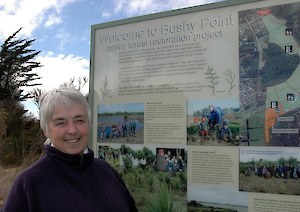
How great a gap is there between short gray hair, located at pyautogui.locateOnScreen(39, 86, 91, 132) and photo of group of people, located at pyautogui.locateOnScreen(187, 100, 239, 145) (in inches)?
80.4

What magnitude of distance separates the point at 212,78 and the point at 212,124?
1.56 feet

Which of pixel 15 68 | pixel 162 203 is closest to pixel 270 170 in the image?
pixel 162 203

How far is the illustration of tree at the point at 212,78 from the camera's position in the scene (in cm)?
420

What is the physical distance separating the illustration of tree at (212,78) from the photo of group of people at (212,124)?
195 mm

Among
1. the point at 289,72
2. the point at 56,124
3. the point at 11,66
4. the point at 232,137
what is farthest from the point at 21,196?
the point at 11,66

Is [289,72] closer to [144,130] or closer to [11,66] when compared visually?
[144,130]

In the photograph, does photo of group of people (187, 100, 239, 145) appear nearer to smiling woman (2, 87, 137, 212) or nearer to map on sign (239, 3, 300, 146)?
map on sign (239, 3, 300, 146)

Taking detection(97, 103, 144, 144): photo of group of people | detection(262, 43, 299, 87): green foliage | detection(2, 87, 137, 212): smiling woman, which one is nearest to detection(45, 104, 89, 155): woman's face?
detection(2, 87, 137, 212): smiling woman

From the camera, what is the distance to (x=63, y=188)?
224cm

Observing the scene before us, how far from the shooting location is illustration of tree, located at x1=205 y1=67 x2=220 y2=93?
420cm

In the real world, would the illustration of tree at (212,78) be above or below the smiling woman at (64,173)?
above

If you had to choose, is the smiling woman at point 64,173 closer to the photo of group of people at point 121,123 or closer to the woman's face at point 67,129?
the woman's face at point 67,129

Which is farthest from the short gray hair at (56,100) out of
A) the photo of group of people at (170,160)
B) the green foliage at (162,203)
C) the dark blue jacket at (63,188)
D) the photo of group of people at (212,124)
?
the green foliage at (162,203)

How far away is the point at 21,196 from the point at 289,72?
2.70 m
